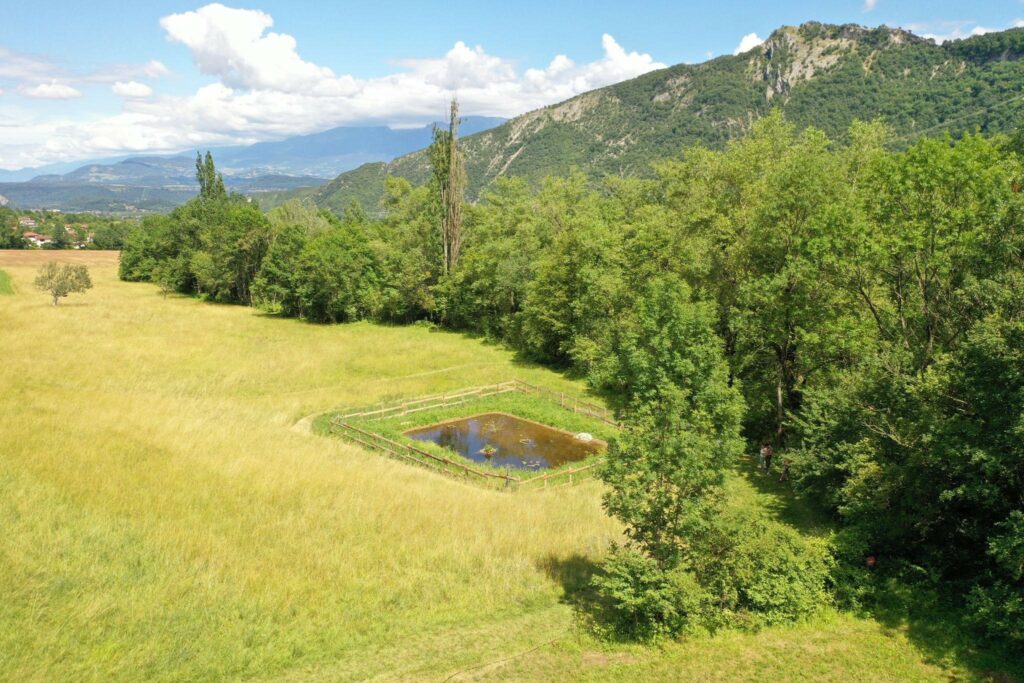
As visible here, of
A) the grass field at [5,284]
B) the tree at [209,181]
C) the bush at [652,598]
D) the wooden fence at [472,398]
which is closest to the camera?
the bush at [652,598]

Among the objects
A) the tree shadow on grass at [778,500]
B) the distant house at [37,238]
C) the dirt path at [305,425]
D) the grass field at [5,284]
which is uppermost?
the distant house at [37,238]

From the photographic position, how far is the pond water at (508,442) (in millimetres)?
29275

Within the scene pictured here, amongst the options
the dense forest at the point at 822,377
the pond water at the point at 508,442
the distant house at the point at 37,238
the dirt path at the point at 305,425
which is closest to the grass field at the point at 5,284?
the distant house at the point at 37,238

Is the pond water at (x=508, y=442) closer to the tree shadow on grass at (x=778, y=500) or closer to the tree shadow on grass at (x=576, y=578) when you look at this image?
the tree shadow on grass at (x=778, y=500)

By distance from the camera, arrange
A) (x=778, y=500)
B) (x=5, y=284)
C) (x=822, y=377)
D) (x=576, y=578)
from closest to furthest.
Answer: (x=576, y=578)
(x=778, y=500)
(x=822, y=377)
(x=5, y=284)

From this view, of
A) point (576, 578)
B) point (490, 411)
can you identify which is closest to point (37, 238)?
point (490, 411)

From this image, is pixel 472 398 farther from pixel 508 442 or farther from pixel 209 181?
pixel 209 181

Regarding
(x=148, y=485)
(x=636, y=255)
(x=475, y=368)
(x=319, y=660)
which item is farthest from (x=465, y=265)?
(x=319, y=660)

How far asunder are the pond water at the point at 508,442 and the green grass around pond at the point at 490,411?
58 centimetres

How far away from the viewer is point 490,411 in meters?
37.0

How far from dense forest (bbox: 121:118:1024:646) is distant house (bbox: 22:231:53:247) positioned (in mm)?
161707

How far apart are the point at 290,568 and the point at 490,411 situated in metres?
21.5

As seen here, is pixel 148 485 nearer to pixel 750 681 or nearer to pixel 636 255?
pixel 750 681

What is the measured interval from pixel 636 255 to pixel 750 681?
30.4 metres
